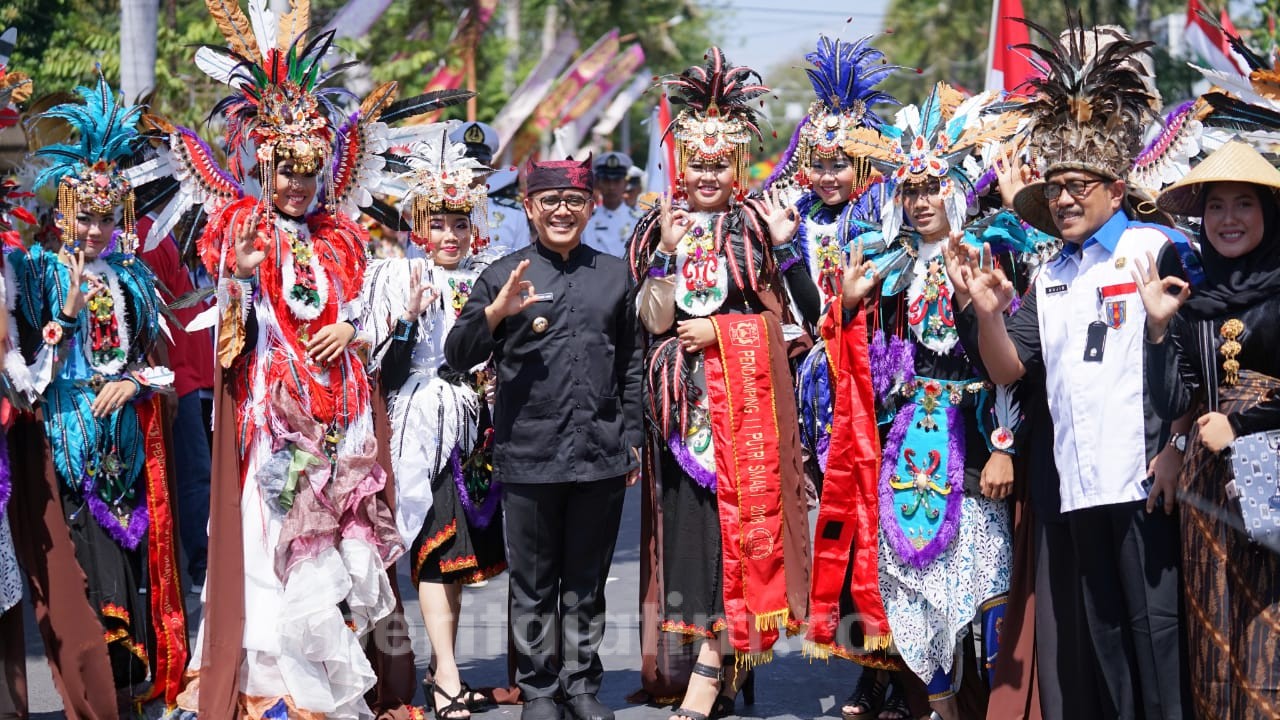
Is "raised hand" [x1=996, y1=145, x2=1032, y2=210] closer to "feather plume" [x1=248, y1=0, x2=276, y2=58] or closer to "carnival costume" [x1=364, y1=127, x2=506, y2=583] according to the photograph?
"carnival costume" [x1=364, y1=127, x2=506, y2=583]

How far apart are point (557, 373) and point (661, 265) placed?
2.20 ft

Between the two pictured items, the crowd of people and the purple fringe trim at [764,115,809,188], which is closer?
the crowd of people

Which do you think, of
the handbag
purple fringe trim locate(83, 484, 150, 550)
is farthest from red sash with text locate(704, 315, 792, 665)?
purple fringe trim locate(83, 484, 150, 550)

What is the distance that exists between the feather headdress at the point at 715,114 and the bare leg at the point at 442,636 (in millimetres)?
2018

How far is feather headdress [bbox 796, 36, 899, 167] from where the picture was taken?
651cm

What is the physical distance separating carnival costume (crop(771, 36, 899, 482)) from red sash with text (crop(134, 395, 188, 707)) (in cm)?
266

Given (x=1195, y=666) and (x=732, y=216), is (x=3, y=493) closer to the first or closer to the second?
(x=732, y=216)

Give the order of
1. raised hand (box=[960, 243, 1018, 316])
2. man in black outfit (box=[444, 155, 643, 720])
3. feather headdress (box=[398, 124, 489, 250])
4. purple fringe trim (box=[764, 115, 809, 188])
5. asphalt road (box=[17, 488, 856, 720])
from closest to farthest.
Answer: raised hand (box=[960, 243, 1018, 316]) < man in black outfit (box=[444, 155, 643, 720]) < asphalt road (box=[17, 488, 856, 720]) < feather headdress (box=[398, 124, 489, 250]) < purple fringe trim (box=[764, 115, 809, 188])

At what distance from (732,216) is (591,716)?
2.08 meters

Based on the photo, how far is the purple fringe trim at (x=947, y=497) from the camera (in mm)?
5398

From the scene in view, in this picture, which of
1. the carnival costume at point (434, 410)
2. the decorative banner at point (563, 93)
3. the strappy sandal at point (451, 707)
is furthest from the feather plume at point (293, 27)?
the decorative banner at point (563, 93)

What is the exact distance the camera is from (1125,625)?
186 inches

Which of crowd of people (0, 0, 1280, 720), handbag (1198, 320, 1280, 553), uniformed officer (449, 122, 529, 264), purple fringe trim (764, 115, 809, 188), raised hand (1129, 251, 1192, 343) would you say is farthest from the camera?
uniformed officer (449, 122, 529, 264)

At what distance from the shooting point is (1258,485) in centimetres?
413
